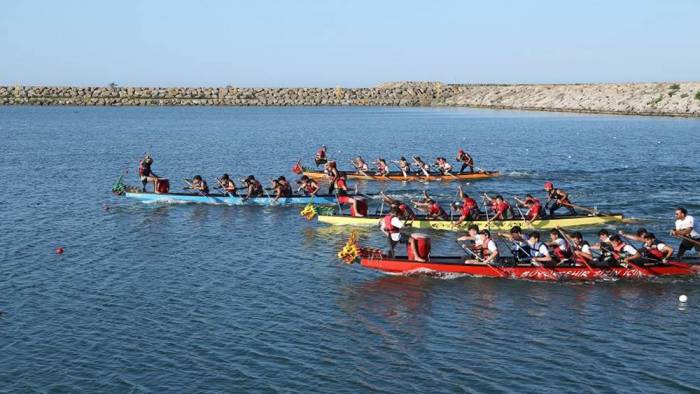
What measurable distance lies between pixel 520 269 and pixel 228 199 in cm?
1902

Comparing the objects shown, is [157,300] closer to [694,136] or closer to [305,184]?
[305,184]

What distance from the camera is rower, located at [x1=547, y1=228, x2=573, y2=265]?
25.8 m

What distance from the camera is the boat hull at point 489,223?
109 ft

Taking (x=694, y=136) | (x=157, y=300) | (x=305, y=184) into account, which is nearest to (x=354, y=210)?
(x=305, y=184)

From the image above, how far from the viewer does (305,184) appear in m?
40.3

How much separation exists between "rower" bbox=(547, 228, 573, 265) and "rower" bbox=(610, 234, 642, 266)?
54.9 inches

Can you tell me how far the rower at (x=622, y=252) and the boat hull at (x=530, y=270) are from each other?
0.96 ft

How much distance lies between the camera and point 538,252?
84.8 feet

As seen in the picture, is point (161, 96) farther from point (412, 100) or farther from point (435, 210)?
point (435, 210)

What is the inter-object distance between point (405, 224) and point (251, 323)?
13530 millimetres

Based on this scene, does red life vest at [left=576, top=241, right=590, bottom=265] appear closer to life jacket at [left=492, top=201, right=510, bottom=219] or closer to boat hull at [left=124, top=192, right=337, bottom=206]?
life jacket at [left=492, top=201, right=510, bottom=219]

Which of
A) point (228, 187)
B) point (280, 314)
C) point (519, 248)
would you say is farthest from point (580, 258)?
point (228, 187)

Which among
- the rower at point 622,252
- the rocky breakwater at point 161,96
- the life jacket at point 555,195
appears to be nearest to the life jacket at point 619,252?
the rower at point 622,252

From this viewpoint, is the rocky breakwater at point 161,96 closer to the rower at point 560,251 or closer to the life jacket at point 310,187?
the life jacket at point 310,187
